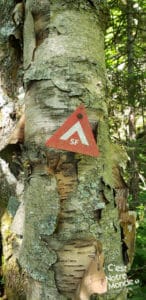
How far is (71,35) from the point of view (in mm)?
1255

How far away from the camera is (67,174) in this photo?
1.21 meters

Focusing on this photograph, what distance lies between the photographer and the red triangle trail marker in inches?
46.6

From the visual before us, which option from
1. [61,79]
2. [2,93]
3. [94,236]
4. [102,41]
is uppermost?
[102,41]

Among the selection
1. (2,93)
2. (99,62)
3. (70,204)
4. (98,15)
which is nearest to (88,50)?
(99,62)

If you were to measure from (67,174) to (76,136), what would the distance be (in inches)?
5.1

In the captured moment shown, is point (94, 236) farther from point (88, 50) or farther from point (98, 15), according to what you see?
point (98, 15)

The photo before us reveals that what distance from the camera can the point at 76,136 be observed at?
122 centimetres

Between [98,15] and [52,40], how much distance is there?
0.71 ft

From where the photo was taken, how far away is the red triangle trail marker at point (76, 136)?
118cm

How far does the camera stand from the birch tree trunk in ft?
3.86

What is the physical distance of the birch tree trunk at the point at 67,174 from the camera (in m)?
1.18

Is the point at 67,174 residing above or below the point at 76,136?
below

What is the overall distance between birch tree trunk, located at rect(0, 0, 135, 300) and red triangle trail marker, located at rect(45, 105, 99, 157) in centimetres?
2

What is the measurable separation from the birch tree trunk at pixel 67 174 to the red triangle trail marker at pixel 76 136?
0.07 ft
